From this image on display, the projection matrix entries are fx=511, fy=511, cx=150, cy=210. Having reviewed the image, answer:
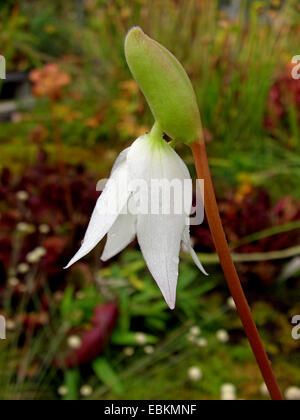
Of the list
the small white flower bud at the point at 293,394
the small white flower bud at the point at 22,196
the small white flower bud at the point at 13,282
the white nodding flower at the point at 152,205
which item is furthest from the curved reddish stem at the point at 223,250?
the small white flower bud at the point at 22,196

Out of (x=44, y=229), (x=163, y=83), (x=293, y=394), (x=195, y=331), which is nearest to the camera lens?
(x=163, y=83)

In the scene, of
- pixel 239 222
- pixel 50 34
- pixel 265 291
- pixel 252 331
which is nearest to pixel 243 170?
pixel 239 222

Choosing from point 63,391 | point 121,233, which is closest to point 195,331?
point 63,391

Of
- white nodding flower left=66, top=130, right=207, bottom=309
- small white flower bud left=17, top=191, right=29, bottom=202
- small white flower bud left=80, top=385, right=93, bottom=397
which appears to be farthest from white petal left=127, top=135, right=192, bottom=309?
small white flower bud left=17, top=191, right=29, bottom=202

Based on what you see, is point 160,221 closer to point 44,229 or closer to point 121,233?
point 121,233

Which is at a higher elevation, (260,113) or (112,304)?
(260,113)

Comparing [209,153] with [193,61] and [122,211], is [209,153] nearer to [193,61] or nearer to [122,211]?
[193,61]
